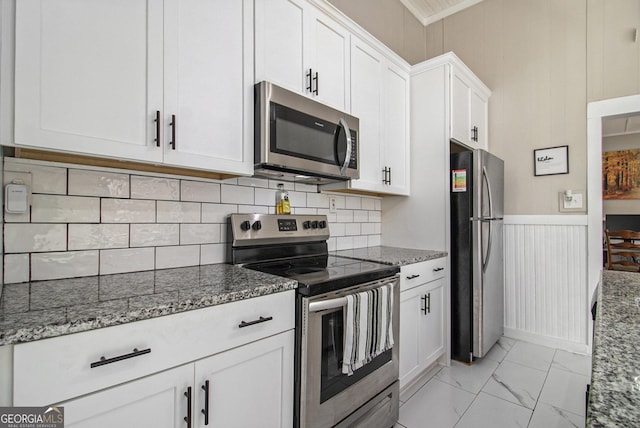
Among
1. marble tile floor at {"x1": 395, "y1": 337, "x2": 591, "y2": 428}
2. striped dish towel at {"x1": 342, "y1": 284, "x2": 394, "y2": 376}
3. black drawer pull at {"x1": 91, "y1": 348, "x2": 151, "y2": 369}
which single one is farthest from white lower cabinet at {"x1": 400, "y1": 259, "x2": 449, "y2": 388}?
black drawer pull at {"x1": 91, "y1": 348, "x2": 151, "y2": 369}

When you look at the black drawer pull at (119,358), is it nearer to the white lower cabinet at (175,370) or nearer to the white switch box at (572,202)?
the white lower cabinet at (175,370)

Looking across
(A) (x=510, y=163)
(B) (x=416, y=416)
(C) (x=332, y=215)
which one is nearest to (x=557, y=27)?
(A) (x=510, y=163)

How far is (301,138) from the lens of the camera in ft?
5.64

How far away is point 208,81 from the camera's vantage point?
4.58 ft

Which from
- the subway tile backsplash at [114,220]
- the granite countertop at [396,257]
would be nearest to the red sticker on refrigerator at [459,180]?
the granite countertop at [396,257]

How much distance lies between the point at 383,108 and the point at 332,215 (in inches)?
36.2

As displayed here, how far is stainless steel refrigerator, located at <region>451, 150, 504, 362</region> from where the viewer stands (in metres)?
2.43

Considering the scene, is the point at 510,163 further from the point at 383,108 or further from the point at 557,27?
the point at 383,108

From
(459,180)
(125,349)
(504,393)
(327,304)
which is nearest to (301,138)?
(327,304)

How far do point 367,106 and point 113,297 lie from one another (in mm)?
1927

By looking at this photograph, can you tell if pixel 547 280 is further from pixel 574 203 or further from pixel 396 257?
pixel 396 257

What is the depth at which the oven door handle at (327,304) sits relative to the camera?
135 centimetres

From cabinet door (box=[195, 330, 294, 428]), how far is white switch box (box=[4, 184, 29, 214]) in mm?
891

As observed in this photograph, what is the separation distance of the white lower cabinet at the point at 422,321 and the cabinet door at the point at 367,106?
0.73m
